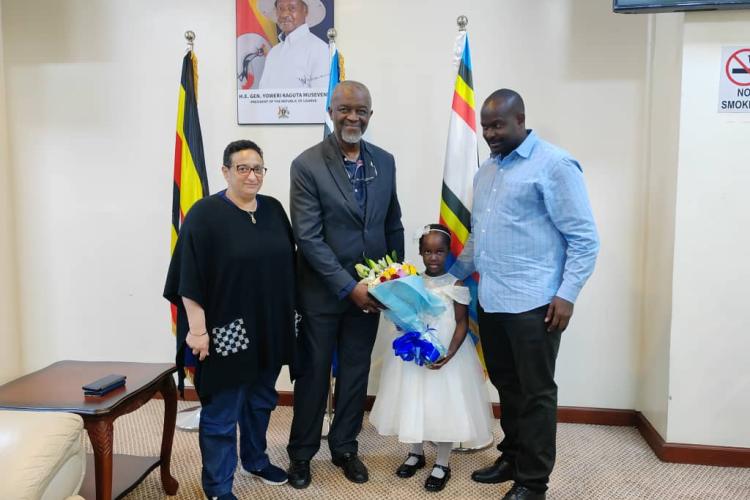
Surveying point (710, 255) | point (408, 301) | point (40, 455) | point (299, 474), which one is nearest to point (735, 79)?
point (710, 255)

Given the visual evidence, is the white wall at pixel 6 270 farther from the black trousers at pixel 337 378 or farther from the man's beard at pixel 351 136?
the man's beard at pixel 351 136

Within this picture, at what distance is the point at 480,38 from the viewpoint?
3.05 metres

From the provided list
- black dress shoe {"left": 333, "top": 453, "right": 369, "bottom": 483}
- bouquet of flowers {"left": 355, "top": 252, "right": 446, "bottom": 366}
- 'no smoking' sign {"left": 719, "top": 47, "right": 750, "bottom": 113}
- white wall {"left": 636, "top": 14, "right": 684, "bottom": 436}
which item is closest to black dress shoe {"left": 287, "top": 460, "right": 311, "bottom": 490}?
black dress shoe {"left": 333, "top": 453, "right": 369, "bottom": 483}

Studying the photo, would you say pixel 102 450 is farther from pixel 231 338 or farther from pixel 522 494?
pixel 522 494

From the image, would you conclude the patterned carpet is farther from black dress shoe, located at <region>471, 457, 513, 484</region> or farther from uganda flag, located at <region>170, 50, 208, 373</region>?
uganda flag, located at <region>170, 50, 208, 373</region>

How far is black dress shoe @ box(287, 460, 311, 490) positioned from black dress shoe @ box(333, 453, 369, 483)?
159 mm

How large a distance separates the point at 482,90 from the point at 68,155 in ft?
8.55

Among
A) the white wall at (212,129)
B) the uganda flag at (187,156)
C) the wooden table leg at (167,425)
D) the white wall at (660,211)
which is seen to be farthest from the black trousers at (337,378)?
the white wall at (660,211)

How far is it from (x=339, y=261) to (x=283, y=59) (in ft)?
5.01

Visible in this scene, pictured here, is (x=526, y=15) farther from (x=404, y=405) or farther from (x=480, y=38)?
(x=404, y=405)

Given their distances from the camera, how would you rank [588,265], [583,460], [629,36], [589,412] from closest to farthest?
1. [588,265]
2. [583,460]
3. [629,36]
4. [589,412]

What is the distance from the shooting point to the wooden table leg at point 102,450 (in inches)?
68.7

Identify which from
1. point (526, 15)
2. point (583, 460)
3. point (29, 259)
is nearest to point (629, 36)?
point (526, 15)

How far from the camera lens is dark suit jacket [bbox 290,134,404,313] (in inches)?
88.5
